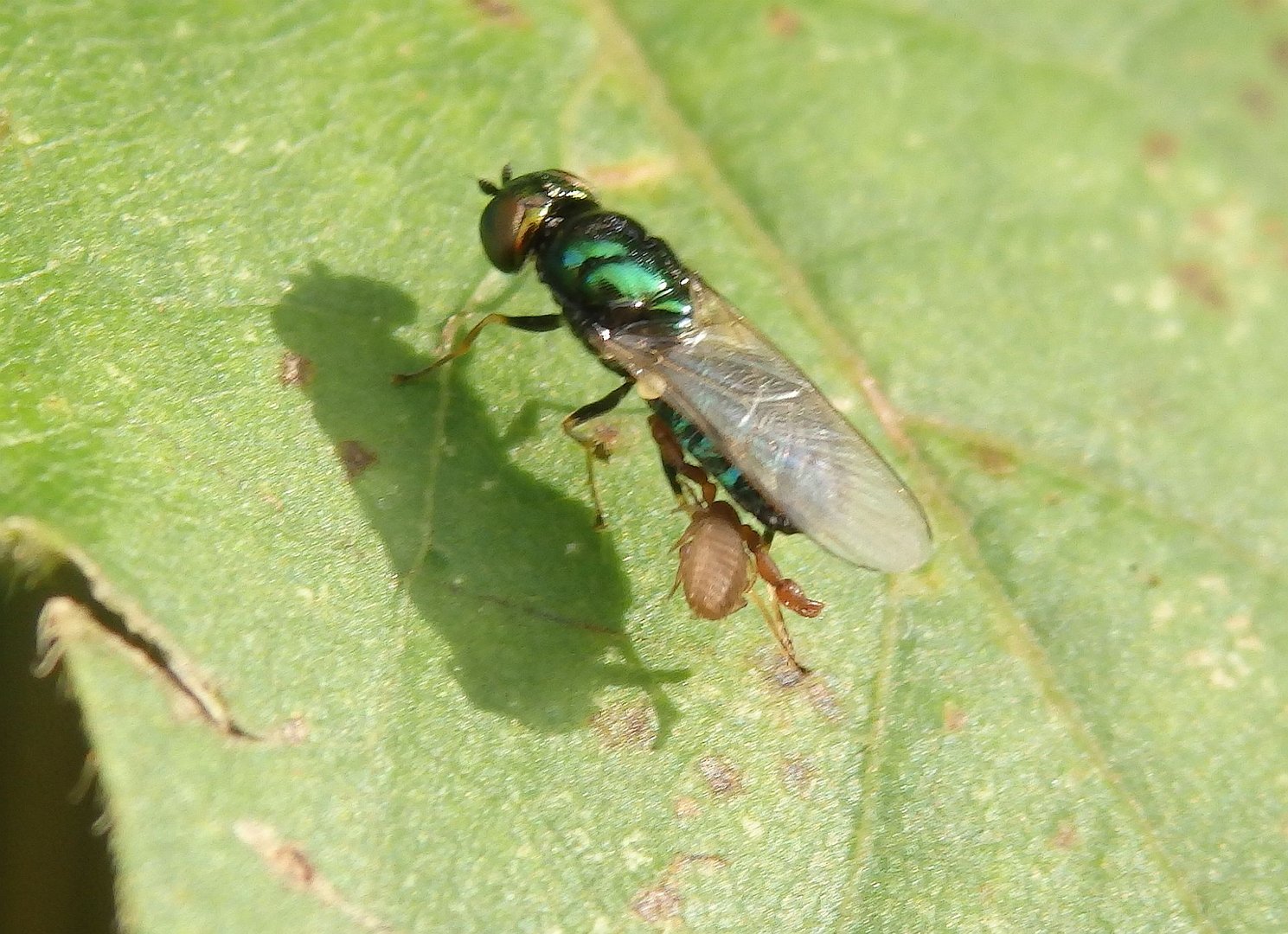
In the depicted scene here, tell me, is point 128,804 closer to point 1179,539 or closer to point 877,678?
point 877,678

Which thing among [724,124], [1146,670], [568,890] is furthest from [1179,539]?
[568,890]

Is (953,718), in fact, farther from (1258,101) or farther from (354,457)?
(1258,101)

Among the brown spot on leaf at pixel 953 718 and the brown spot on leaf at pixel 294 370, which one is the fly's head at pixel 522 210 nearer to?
the brown spot on leaf at pixel 294 370

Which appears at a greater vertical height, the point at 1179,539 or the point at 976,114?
the point at 976,114

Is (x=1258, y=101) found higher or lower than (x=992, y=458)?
lower

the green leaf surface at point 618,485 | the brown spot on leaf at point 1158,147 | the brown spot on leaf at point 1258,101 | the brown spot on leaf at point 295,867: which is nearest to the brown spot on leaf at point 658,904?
the green leaf surface at point 618,485

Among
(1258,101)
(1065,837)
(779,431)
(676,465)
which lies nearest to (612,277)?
(676,465)

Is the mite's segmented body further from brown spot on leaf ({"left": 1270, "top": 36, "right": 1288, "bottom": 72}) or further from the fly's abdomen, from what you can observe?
brown spot on leaf ({"left": 1270, "top": 36, "right": 1288, "bottom": 72})
